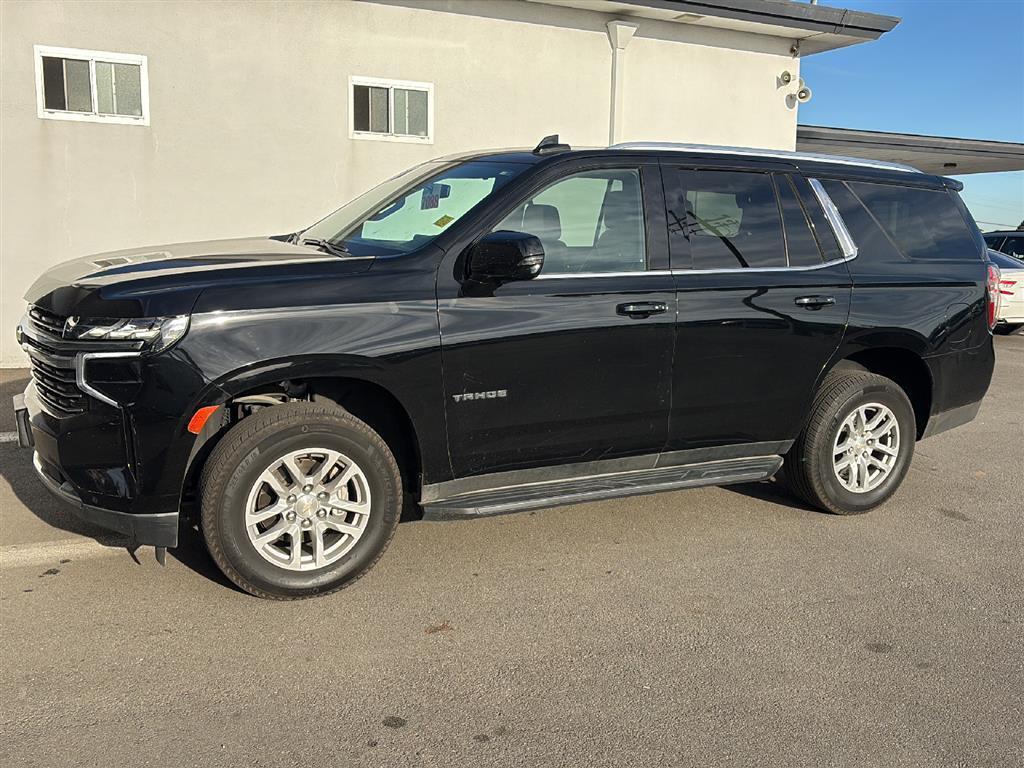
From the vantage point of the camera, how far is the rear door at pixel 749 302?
14.9 feet

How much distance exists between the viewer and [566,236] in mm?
4344

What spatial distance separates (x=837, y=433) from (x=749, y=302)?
3.29ft

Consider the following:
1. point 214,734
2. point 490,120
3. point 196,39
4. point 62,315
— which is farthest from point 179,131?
point 214,734

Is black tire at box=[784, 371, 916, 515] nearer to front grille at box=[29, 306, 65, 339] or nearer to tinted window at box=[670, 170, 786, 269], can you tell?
tinted window at box=[670, 170, 786, 269]

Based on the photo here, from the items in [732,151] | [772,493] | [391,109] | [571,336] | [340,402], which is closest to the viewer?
[340,402]

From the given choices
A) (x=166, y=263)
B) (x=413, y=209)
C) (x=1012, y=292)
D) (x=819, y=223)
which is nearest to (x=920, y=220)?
(x=819, y=223)

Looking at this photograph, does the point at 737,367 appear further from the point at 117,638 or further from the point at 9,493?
the point at 9,493

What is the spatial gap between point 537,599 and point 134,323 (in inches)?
79.6

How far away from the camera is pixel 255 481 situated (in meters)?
3.69

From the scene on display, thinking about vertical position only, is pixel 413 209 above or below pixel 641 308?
above

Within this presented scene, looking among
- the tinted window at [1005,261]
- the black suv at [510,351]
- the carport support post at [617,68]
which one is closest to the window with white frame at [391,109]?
the carport support post at [617,68]

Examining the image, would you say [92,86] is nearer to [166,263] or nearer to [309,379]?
[166,263]

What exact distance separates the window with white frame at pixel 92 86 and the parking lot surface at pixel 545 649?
496 cm

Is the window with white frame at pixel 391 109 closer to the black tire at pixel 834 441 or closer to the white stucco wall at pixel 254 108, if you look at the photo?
the white stucco wall at pixel 254 108
